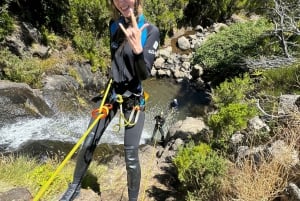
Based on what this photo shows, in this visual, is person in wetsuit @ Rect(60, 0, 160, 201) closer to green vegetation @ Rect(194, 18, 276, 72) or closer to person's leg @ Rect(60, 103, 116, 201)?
person's leg @ Rect(60, 103, 116, 201)

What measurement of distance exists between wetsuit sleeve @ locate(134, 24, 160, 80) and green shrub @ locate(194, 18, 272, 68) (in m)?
9.08

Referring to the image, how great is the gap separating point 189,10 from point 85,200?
18.5 metres

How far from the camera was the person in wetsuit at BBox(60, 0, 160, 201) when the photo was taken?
2977 millimetres

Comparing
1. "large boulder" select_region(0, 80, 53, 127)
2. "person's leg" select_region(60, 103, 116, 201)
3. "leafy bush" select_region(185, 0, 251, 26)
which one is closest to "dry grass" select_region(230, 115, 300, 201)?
"person's leg" select_region(60, 103, 116, 201)

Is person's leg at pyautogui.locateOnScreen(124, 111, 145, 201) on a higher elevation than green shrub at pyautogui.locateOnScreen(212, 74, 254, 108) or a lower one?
higher

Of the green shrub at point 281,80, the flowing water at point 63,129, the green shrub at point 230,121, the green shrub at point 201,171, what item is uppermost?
the green shrub at point 281,80

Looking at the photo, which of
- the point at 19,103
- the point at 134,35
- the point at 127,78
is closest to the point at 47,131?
the point at 19,103

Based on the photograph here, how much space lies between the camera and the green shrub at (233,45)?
11938 mm

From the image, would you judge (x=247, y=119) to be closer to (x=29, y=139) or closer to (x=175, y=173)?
(x=175, y=173)

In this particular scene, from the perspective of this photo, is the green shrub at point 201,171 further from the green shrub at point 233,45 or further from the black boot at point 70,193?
the green shrub at point 233,45

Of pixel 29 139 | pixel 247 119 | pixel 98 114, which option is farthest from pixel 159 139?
pixel 98 114

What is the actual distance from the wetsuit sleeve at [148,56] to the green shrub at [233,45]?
9076mm

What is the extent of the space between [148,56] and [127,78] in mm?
327

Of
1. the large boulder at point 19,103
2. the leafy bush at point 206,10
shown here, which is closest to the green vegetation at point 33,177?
the large boulder at point 19,103
